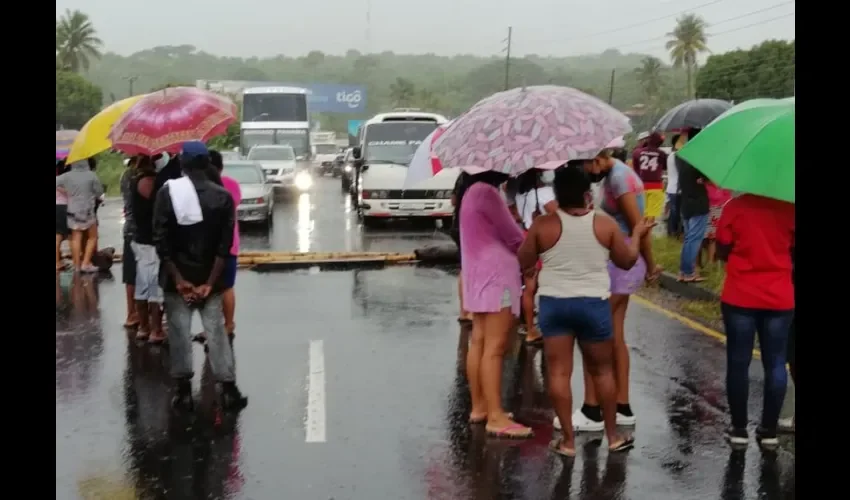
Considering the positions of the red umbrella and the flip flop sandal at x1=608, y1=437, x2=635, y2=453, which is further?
the red umbrella

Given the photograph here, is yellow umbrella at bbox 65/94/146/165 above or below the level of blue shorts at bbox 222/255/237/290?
above

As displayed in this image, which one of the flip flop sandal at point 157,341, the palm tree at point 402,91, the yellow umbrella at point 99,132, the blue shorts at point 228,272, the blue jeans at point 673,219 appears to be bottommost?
the flip flop sandal at point 157,341

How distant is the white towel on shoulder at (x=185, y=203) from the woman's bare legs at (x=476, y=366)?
1989mm

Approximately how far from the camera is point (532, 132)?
17.7 ft

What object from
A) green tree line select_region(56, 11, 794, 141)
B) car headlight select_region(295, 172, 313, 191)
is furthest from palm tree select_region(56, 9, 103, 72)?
car headlight select_region(295, 172, 313, 191)

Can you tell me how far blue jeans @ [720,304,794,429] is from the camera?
19.0 feet

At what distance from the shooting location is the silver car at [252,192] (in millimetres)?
20188

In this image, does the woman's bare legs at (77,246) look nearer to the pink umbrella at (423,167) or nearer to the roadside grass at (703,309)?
the pink umbrella at (423,167)

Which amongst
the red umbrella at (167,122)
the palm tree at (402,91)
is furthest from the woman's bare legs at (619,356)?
the palm tree at (402,91)

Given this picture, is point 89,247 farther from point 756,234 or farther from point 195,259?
point 756,234

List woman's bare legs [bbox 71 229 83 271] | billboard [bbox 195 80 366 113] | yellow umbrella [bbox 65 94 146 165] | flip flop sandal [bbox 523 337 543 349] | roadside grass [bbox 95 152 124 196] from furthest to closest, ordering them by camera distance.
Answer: billboard [bbox 195 80 366 113], roadside grass [bbox 95 152 124 196], woman's bare legs [bbox 71 229 83 271], flip flop sandal [bbox 523 337 543 349], yellow umbrella [bbox 65 94 146 165]

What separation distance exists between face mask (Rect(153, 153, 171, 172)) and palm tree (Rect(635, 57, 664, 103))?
266ft

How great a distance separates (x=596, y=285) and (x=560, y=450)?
3.56 feet

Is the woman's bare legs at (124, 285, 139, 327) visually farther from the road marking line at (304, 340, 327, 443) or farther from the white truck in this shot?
the white truck
